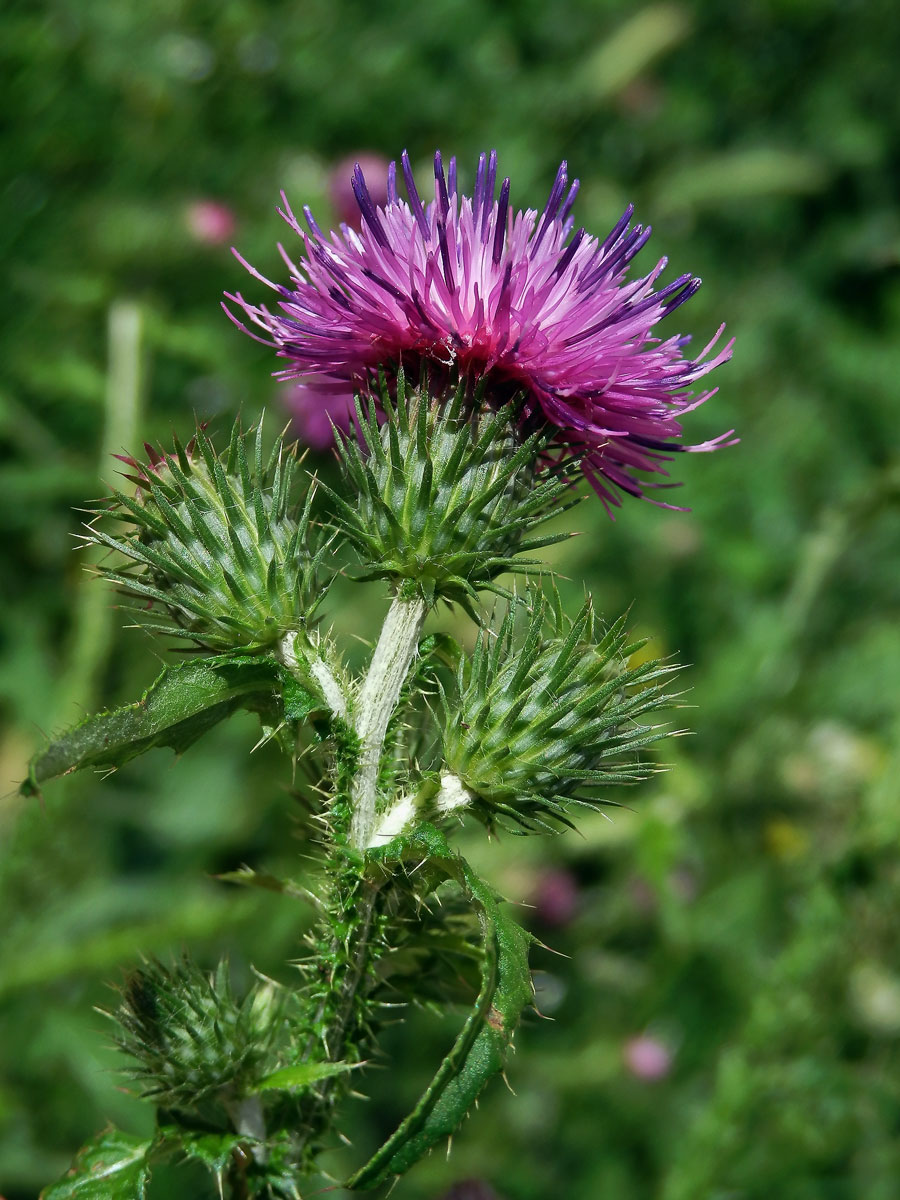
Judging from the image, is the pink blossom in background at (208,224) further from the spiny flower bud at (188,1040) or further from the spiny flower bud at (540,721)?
the spiny flower bud at (188,1040)

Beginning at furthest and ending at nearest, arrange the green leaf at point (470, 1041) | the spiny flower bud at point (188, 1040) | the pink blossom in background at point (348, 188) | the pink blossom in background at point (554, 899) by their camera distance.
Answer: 1. the pink blossom in background at point (348, 188)
2. the pink blossom in background at point (554, 899)
3. the spiny flower bud at point (188, 1040)
4. the green leaf at point (470, 1041)

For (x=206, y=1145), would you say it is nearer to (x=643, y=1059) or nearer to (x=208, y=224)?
(x=643, y=1059)

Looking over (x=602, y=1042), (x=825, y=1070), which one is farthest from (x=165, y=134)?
(x=825, y=1070)

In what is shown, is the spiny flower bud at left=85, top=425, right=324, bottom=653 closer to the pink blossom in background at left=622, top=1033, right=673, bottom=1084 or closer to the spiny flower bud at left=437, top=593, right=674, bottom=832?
the spiny flower bud at left=437, top=593, right=674, bottom=832

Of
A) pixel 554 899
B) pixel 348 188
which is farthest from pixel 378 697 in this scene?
pixel 348 188

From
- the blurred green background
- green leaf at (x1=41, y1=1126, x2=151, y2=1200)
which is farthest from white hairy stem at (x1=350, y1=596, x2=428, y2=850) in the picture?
green leaf at (x1=41, y1=1126, x2=151, y2=1200)

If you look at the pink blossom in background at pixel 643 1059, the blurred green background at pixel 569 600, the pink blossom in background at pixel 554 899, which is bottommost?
the pink blossom in background at pixel 643 1059

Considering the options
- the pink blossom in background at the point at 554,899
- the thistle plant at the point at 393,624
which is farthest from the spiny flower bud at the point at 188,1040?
the pink blossom in background at the point at 554,899
